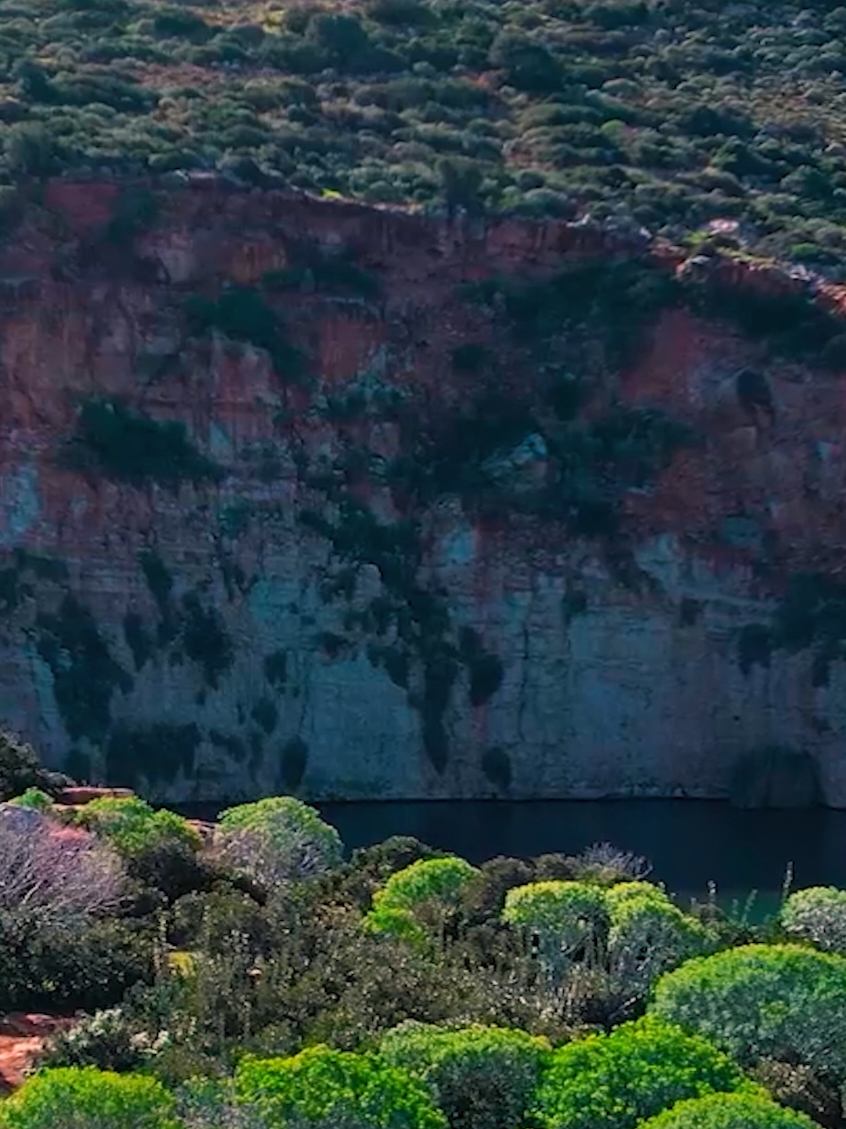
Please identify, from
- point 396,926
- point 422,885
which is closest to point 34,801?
point 422,885

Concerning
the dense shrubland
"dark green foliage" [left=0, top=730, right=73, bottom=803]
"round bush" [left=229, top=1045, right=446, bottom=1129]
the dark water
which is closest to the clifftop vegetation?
the dark water

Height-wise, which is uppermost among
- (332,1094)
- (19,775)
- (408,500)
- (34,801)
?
(408,500)

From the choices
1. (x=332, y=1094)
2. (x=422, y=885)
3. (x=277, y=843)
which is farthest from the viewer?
(x=277, y=843)

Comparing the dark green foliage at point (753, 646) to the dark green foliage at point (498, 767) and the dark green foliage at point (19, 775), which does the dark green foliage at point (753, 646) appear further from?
the dark green foliage at point (19, 775)

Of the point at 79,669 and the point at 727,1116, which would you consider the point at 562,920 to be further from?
the point at 79,669

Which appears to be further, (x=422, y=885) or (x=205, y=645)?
(x=205, y=645)

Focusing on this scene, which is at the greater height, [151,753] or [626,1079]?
[151,753]

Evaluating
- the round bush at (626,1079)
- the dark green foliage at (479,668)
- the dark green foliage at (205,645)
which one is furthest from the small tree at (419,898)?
the dark green foliage at (479,668)

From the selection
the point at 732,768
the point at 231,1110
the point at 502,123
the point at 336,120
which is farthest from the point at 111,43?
the point at 231,1110
